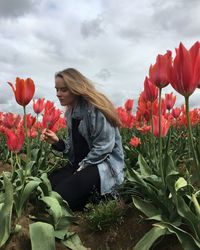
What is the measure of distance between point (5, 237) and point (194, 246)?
5.08 ft

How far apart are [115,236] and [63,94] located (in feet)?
6.70

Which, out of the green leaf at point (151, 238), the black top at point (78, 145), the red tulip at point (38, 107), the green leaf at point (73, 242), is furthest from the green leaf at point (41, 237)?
the red tulip at point (38, 107)

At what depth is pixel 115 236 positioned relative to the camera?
14.4ft

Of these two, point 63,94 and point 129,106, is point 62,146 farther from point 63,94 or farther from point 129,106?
point 129,106

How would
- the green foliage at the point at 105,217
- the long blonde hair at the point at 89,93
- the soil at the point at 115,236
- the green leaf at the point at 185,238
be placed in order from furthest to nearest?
the long blonde hair at the point at 89,93 → the green foliage at the point at 105,217 → the soil at the point at 115,236 → the green leaf at the point at 185,238

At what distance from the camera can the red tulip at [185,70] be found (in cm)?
287

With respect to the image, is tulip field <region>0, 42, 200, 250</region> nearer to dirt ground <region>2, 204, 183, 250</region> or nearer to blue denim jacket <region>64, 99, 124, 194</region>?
dirt ground <region>2, 204, 183, 250</region>

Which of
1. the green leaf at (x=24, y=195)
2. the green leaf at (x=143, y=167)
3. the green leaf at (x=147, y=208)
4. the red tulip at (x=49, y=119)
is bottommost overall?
the green leaf at (x=147, y=208)

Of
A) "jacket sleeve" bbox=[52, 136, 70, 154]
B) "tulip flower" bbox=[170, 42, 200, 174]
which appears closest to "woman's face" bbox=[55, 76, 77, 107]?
"jacket sleeve" bbox=[52, 136, 70, 154]

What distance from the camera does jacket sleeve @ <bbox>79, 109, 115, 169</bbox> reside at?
537 cm

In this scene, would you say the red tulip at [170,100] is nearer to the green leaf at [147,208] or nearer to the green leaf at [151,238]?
the green leaf at [147,208]

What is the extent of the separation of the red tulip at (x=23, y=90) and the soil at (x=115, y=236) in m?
1.17

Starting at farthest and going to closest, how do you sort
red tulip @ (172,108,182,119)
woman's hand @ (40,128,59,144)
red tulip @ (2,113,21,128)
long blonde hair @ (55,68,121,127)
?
red tulip @ (172,108,182,119), red tulip @ (2,113,21,128), woman's hand @ (40,128,59,144), long blonde hair @ (55,68,121,127)

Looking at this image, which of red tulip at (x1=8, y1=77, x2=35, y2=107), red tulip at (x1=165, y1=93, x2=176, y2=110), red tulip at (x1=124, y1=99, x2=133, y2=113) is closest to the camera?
red tulip at (x1=8, y1=77, x2=35, y2=107)
